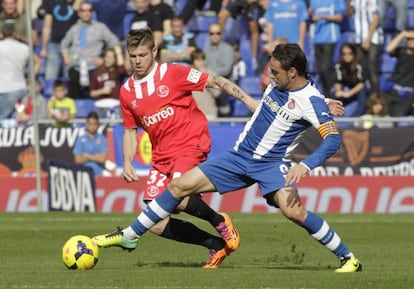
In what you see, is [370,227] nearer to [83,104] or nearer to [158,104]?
[158,104]

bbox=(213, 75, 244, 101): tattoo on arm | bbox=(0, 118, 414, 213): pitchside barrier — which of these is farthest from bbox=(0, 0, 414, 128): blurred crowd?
bbox=(213, 75, 244, 101): tattoo on arm

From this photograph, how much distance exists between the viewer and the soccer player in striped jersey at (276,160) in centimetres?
980

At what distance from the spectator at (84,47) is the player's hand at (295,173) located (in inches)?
497

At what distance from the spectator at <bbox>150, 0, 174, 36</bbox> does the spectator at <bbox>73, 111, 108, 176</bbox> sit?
10.2 ft

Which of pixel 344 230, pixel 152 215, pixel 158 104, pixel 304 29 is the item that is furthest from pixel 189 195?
pixel 304 29

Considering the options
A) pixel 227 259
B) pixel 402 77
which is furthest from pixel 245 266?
pixel 402 77

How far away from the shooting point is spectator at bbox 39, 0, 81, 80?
882 inches

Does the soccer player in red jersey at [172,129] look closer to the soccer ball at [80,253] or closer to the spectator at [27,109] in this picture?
the soccer ball at [80,253]

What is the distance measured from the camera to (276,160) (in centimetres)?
1001

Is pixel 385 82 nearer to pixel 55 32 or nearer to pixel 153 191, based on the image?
pixel 55 32

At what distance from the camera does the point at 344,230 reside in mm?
15406

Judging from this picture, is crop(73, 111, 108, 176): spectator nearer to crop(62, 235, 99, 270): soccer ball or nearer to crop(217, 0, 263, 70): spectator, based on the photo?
crop(217, 0, 263, 70): spectator

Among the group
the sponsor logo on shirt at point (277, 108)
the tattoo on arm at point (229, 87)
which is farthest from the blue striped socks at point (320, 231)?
the tattoo on arm at point (229, 87)

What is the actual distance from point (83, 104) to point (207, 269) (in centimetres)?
1178
